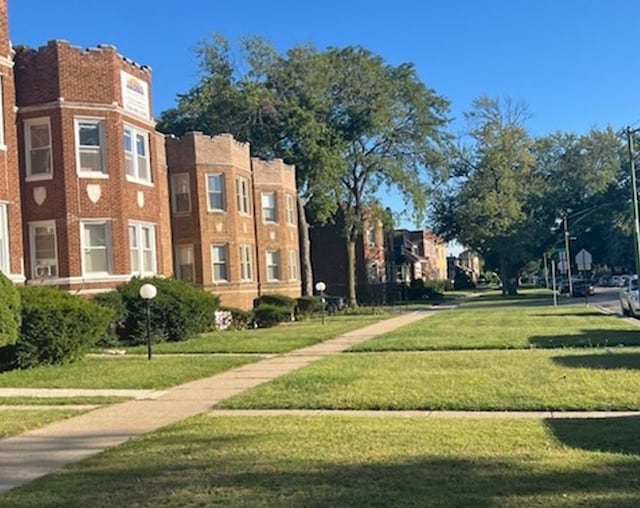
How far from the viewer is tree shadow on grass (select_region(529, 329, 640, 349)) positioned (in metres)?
18.0

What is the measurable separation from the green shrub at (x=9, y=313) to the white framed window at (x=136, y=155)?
28.9ft

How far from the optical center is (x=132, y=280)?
23.3m

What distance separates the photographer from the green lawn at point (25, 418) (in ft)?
31.6

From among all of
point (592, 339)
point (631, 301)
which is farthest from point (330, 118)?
point (592, 339)

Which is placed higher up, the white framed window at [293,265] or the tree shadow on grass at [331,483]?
the white framed window at [293,265]

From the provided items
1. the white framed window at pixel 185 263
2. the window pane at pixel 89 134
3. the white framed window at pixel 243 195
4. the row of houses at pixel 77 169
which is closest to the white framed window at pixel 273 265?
the white framed window at pixel 243 195

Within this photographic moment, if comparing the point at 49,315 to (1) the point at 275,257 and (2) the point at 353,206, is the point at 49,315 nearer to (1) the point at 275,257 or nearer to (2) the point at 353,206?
(1) the point at 275,257

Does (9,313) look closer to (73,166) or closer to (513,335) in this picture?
(73,166)

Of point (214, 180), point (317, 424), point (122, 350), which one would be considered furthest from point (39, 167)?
point (317, 424)

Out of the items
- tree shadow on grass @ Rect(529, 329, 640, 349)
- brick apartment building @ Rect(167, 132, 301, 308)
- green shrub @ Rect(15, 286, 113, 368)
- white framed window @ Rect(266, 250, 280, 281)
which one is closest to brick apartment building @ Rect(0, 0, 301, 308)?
green shrub @ Rect(15, 286, 113, 368)

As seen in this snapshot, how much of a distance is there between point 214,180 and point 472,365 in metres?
20.8

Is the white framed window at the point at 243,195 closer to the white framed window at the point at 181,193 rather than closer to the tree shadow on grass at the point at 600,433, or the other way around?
the white framed window at the point at 181,193

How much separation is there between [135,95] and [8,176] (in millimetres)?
5937

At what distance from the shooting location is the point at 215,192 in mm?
33625
